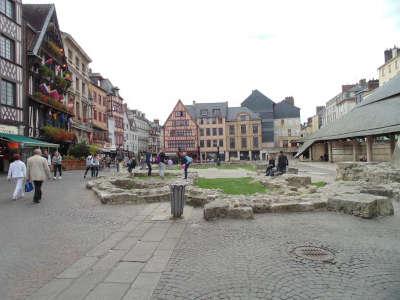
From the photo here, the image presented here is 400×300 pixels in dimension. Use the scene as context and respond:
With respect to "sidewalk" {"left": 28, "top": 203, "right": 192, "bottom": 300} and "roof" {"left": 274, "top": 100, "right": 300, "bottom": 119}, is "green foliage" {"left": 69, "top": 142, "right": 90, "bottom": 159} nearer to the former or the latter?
"sidewalk" {"left": 28, "top": 203, "right": 192, "bottom": 300}

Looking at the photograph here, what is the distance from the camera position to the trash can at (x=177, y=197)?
7.94 metres

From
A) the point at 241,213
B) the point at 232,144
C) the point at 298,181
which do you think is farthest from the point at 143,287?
the point at 232,144

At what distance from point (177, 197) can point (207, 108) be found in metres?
72.7

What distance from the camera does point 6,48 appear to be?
2533cm

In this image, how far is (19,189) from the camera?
37.8 ft

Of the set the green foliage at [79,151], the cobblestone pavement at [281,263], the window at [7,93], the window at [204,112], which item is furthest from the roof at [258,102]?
the cobblestone pavement at [281,263]

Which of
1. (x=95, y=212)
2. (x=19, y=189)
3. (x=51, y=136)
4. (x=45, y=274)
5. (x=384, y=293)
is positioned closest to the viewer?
(x=384, y=293)

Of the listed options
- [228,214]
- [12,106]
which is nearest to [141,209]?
[228,214]

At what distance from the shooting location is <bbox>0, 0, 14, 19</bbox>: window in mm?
24797

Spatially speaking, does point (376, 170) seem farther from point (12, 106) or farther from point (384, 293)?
point (12, 106)

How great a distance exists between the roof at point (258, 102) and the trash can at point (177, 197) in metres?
77.3

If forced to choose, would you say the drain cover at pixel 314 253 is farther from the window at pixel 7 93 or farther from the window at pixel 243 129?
the window at pixel 243 129

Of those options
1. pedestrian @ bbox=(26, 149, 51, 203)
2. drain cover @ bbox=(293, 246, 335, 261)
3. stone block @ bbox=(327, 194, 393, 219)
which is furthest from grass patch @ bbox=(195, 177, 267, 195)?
drain cover @ bbox=(293, 246, 335, 261)

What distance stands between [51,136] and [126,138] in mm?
42052
